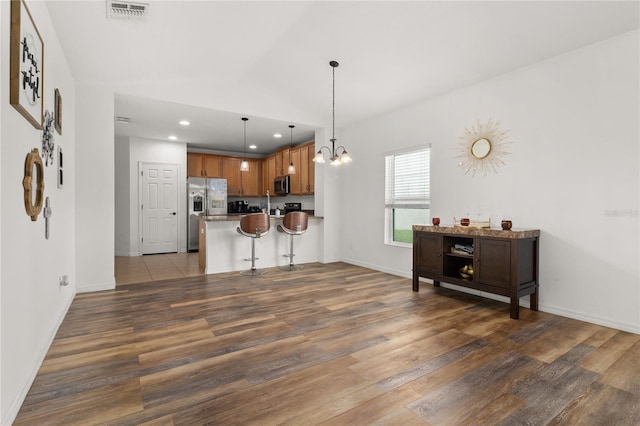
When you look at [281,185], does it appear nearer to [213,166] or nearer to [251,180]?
[251,180]

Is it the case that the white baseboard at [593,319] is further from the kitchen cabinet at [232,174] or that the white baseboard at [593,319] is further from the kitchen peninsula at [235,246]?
the kitchen cabinet at [232,174]

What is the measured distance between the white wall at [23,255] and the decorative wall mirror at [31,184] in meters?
0.04

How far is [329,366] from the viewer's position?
2.15m

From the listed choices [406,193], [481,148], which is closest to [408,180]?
[406,193]

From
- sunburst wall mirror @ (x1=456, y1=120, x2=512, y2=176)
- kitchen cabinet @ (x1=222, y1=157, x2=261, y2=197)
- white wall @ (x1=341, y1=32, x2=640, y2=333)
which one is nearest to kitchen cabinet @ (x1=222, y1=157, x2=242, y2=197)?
kitchen cabinet @ (x1=222, y1=157, x2=261, y2=197)

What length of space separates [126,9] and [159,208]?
5.23 meters

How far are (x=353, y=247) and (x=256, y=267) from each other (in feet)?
5.82

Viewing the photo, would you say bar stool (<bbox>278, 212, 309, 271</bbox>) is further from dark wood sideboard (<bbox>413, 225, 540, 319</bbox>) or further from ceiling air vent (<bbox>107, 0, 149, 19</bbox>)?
ceiling air vent (<bbox>107, 0, 149, 19</bbox>)

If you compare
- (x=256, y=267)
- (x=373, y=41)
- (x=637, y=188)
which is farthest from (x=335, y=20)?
(x=256, y=267)

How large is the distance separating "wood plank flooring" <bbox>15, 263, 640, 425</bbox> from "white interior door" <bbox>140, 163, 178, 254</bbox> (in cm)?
386

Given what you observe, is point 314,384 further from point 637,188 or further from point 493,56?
point 493,56

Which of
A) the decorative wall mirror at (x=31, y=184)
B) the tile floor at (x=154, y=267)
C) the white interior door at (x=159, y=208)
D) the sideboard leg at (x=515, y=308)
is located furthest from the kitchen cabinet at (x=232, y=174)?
the sideboard leg at (x=515, y=308)

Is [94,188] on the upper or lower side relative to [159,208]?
upper

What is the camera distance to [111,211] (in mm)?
4156
